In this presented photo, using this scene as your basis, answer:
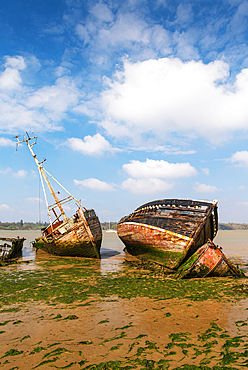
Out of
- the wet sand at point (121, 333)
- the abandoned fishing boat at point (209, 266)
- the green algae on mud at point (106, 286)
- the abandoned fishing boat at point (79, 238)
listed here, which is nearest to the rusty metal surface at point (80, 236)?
the abandoned fishing boat at point (79, 238)

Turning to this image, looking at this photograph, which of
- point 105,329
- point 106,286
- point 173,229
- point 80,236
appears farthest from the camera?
point 80,236

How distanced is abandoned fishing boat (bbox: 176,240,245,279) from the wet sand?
3555 mm

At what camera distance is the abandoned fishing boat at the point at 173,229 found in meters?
13.1

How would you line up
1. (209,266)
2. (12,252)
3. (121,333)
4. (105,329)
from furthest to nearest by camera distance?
(12,252)
(209,266)
(105,329)
(121,333)

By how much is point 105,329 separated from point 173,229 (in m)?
8.62

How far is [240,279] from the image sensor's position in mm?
11219

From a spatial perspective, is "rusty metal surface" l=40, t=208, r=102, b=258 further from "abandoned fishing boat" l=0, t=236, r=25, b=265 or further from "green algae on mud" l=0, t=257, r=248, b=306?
"green algae on mud" l=0, t=257, r=248, b=306

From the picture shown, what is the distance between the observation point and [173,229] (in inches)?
539

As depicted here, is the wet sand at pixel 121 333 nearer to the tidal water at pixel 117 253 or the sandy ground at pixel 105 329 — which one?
the sandy ground at pixel 105 329

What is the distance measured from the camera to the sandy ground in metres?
4.62

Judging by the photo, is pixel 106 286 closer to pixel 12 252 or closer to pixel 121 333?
pixel 121 333

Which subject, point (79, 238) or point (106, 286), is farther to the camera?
point (79, 238)

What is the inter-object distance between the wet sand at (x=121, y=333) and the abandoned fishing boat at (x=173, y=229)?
5154 millimetres

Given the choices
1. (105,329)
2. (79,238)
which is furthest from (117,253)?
(105,329)
